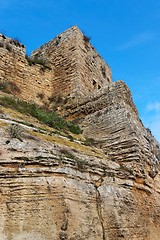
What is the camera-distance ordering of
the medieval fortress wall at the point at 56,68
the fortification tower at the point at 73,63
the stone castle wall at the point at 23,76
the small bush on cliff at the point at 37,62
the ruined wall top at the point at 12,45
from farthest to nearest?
1. the small bush on cliff at the point at 37,62
2. the fortification tower at the point at 73,63
3. the ruined wall top at the point at 12,45
4. the medieval fortress wall at the point at 56,68
5. the stone castle wall at the point at 23,76

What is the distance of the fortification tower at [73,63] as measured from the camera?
12.3 metres

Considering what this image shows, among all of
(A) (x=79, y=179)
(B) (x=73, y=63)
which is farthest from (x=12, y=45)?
(A) (x=79, y=179)

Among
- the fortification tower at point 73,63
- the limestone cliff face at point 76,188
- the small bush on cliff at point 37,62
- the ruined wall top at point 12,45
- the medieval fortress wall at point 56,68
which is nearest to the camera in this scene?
the limestone cliff face at point 76,188

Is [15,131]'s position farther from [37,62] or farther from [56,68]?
[56,68]

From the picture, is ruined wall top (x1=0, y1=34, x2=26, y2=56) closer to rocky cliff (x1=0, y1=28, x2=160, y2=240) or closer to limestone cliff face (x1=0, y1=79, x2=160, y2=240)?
rocky cliff (x1=0, y1=28, x2=160, y2=240)

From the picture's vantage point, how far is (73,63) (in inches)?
500

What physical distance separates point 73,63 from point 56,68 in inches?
41.2

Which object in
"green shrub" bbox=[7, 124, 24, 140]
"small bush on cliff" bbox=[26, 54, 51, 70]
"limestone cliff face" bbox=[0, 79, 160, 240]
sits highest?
"small bush on cliff" bbox=[26, 54, 51, 70]

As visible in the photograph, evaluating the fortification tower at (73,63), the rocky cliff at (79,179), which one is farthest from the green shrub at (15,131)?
the fortification tower at (73,63)

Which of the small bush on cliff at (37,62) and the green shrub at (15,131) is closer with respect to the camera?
the green shrub at (15,131)

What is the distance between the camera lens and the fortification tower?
1228 cm

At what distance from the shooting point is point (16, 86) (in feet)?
36.2

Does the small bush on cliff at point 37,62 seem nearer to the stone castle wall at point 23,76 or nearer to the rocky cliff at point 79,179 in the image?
the stone castle wall at point 23,76

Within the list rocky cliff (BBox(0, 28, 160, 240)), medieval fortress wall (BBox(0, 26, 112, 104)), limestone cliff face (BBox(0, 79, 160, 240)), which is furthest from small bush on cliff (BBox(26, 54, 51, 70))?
limestone cliff face (BBox(0, 79, 160, 240))
